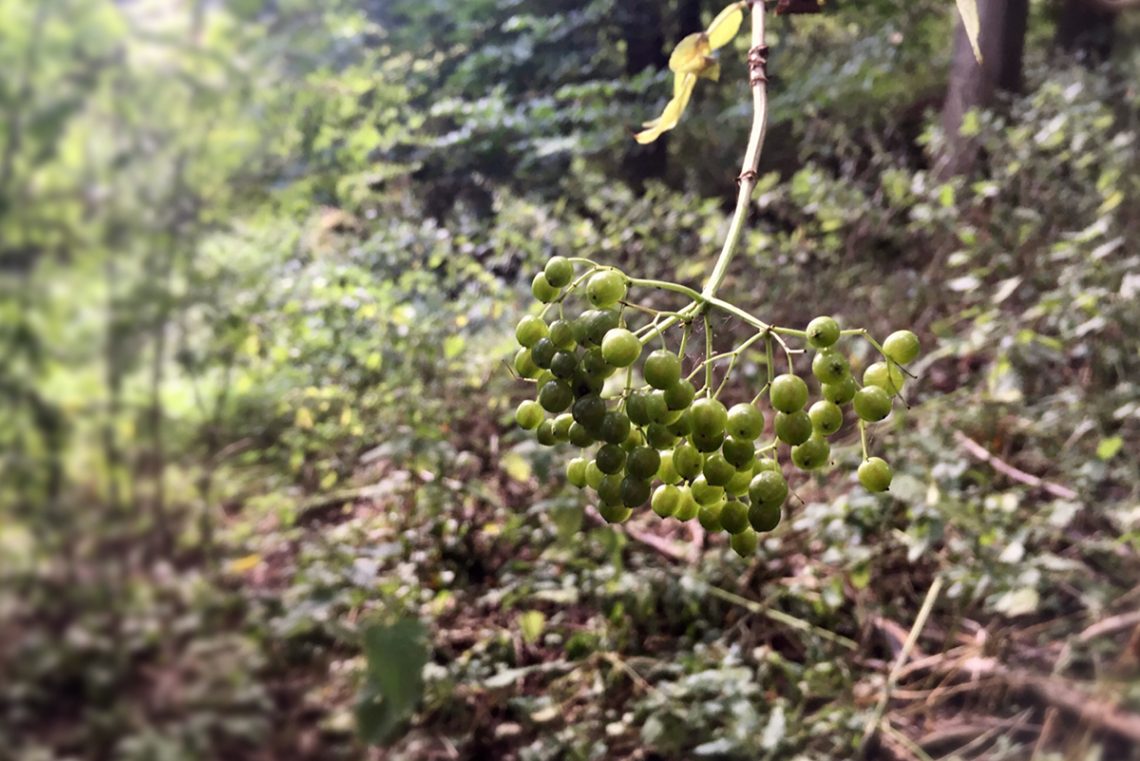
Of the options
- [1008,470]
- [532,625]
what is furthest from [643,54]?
[532,625]

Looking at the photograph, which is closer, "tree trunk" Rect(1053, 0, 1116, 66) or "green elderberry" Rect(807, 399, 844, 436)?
"green elderberry" Rect(807, 399, 844, 436)

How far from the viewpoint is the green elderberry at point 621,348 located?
0.34 meters

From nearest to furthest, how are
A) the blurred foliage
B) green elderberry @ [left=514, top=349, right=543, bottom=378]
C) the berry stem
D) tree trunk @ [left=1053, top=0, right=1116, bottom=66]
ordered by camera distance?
the berry stem, green elderberry @ [left=514, top=349, right=543, bottom=378], the blurred foliage, tree trunk @ [left=1053, top=0, right=1116, bottom=66]

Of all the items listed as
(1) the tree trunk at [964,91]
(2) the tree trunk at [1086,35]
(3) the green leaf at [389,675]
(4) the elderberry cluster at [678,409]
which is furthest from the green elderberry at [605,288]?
(2) the tree trunk at [1086,35]

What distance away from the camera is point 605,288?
36 cm

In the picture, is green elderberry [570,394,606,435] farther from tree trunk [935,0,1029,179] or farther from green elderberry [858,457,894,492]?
tree trunk [935,0,1029,179]

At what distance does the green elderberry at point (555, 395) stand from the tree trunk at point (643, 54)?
4.34 feet

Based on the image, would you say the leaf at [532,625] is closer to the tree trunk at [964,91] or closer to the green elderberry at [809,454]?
the green elderberry at [809,454]

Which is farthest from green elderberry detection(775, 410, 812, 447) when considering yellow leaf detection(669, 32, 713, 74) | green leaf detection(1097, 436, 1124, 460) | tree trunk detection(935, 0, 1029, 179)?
tree trunk detection(935, 0, 1029, 179)

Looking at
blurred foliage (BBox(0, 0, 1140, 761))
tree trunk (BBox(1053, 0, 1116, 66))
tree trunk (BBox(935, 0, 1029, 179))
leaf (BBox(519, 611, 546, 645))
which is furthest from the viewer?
tree trunk (BBox(1053, 0, 1116, 66))

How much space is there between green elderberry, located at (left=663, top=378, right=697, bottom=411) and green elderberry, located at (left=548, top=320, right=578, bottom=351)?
0.06 meters

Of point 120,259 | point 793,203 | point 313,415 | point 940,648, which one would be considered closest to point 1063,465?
point 940,648

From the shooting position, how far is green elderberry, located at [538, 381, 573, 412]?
0.37m

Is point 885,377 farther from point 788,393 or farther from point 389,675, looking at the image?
point 389,675
